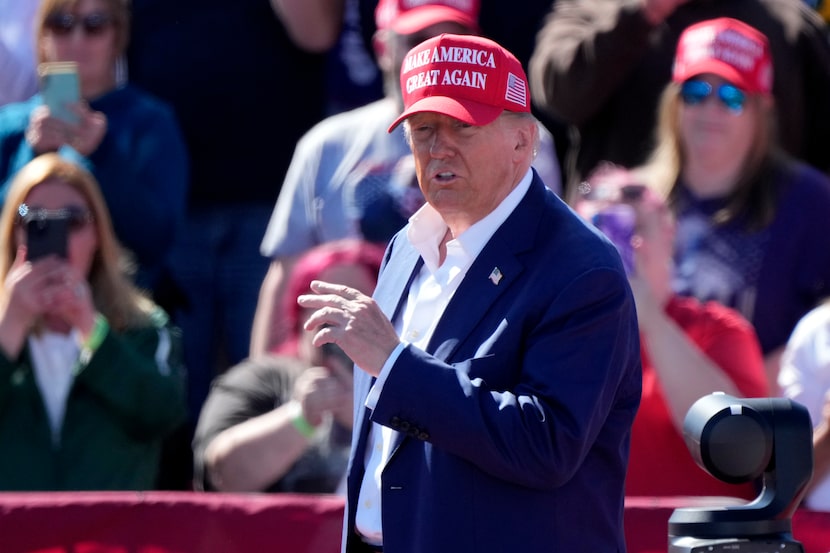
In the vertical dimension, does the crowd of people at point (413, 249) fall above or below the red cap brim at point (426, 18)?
below

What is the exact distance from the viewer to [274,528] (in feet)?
14.4

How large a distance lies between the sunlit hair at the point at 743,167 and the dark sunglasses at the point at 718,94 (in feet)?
0.10

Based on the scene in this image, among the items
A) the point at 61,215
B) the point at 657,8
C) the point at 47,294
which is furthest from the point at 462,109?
the point at 657,8

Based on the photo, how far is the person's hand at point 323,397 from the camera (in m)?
4.77

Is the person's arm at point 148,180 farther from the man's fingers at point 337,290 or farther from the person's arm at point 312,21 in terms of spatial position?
the man's fingers at point 337,290

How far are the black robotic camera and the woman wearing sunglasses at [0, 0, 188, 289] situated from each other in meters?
3.49

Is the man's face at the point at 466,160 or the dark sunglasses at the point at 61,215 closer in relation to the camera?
the man's face at the point at 466,160

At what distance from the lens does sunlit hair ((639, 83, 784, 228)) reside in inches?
216

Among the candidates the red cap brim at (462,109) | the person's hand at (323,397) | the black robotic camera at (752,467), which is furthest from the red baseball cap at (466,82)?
the person's hand at (323,397)

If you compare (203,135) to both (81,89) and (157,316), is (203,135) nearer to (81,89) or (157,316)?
(81,89)

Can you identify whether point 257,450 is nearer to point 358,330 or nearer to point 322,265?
point 322,265

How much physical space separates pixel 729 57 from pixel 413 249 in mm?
2342

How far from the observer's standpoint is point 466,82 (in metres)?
3.34

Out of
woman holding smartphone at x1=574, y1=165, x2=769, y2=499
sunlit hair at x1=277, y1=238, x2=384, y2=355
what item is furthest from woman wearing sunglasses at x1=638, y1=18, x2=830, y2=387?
sunlit hair at x1=277, y1=238, x2=384, y2=355
